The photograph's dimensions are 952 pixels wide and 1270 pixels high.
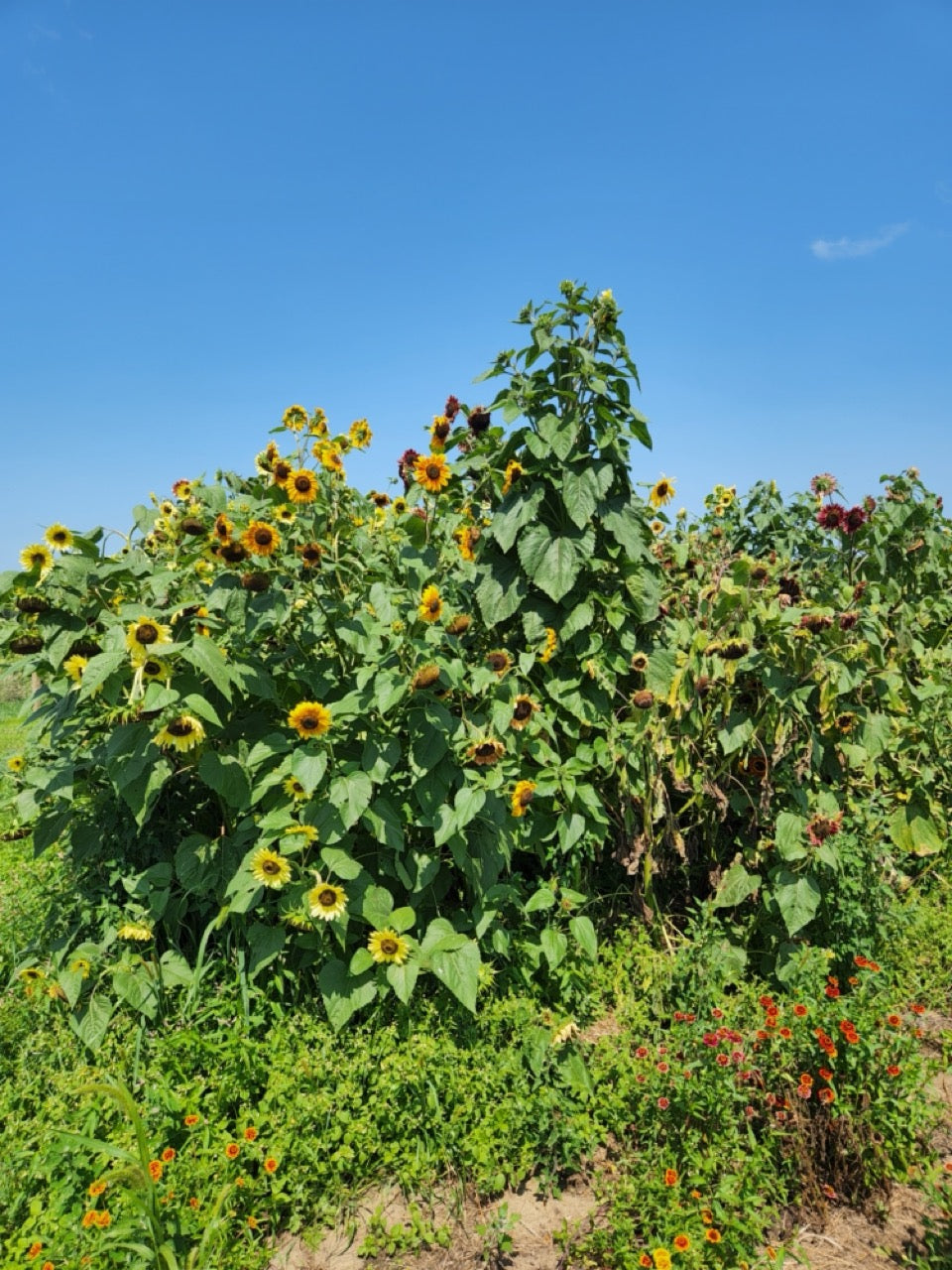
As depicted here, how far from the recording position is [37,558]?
7.36 ft

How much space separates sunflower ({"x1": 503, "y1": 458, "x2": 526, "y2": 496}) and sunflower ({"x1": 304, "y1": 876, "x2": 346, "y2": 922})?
4.95 feet

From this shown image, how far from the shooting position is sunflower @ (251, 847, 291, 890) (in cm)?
213

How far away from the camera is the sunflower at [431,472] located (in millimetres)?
2510

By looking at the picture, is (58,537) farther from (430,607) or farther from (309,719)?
(430,607)

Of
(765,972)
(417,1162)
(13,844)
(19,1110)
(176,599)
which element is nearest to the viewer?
(417,1162)

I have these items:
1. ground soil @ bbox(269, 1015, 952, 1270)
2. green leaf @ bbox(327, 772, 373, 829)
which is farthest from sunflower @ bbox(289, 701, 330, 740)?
ground soil @ bbox(269, 1015, 952, 1270)

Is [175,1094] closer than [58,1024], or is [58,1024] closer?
[175,1094]

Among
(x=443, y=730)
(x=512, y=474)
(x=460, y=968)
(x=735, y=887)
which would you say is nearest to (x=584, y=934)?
(x=460, y=968)

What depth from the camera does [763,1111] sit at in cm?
208

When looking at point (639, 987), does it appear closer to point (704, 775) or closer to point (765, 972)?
point (765, 972)

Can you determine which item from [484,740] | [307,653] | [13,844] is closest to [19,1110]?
[307,653]

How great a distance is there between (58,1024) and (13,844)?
290 cm

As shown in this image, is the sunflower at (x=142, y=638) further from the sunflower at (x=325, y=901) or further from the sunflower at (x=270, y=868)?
the sunflower at (x=325, y=901)

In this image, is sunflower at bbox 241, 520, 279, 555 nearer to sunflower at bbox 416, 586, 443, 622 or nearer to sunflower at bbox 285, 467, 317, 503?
sunflower at bbox 285, 467, 317, 503
